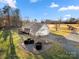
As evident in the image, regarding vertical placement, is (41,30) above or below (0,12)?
below

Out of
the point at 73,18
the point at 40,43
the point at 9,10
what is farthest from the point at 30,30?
the point at 73,18

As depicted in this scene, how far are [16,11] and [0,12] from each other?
3956 millimetres

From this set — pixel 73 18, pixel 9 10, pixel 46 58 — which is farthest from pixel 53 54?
pixel 73 18

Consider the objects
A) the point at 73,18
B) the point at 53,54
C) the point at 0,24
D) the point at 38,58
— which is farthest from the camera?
the point at 73,18

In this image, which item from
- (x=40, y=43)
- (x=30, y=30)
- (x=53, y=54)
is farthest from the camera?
(x=30, y=30)

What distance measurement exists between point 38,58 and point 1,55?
3215 mm

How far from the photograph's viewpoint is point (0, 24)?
41750mm

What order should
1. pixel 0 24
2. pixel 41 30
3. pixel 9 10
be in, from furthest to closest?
1. pixel 9 10
2. pixel 0 24
3. pixel 41 30

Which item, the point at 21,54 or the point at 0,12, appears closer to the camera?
the point at 21,54

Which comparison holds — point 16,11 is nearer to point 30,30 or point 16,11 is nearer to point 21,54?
point 30,30

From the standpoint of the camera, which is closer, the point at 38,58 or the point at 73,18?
the point at 38,58

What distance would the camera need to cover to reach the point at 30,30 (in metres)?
32.7

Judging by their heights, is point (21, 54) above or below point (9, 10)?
below

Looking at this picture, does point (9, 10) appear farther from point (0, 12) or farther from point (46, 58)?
point (46, 58)
